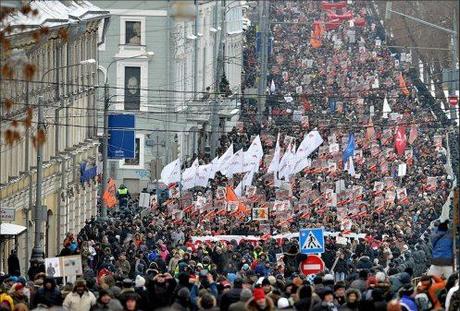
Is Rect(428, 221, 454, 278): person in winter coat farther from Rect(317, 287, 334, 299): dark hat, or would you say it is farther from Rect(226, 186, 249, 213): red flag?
Rect(226, 186, 249, 213): red flag

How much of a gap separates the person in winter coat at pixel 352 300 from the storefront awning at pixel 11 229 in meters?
19.3

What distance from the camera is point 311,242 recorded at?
4197 centimetres

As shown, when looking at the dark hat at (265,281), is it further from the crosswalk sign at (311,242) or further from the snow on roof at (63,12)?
the snow on roof at (63,12)

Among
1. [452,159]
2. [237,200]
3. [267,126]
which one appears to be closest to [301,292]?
[237,200]

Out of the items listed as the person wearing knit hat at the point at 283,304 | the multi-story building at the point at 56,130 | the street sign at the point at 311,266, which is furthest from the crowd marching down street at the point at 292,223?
the multi-story building at the point at 56,130

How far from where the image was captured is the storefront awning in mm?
50069

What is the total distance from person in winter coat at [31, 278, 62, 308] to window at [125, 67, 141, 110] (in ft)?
158

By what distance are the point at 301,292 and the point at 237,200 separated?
27.0 m

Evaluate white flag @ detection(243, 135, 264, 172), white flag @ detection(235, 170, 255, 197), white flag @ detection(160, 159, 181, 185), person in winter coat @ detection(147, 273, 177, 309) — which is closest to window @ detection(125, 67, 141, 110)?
white flag @ detection(243, 135, 264, 172)

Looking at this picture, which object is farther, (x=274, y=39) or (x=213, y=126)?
(x=274, y=39)

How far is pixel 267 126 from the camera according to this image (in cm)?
8844

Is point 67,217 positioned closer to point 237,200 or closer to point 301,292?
point 237,200

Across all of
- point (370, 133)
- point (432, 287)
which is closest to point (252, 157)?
point (370, 133)

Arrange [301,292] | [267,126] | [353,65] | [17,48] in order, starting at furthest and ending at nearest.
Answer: [353,65], [267,126], [17,48], [301,292]
